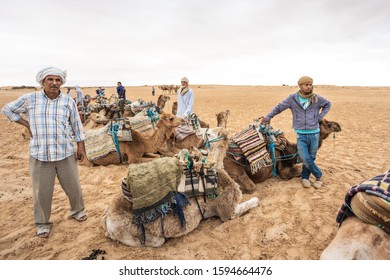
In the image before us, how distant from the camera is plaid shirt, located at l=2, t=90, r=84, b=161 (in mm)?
2840

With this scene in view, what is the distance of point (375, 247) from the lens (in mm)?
1964

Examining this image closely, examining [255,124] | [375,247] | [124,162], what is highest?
[255,124]

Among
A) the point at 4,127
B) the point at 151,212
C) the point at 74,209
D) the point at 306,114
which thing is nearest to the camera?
the point at 151,212

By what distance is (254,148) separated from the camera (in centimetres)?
407

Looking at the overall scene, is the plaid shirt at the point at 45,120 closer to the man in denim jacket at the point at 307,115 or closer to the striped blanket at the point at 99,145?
the striped blanket at the point at 99,145

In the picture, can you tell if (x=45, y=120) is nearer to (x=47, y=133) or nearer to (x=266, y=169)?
(x=47, y=133)

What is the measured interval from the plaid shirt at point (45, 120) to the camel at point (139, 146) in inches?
112

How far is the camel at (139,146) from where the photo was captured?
5.86 metres

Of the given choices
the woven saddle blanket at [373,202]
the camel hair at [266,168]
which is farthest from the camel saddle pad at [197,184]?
the woven saddle blanket at [373,202]

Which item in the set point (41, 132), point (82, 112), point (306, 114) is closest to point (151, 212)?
point (41, 132)

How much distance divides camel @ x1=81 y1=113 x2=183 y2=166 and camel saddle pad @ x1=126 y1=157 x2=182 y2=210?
2885 mm

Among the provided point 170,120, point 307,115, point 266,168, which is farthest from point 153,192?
point 170,120
